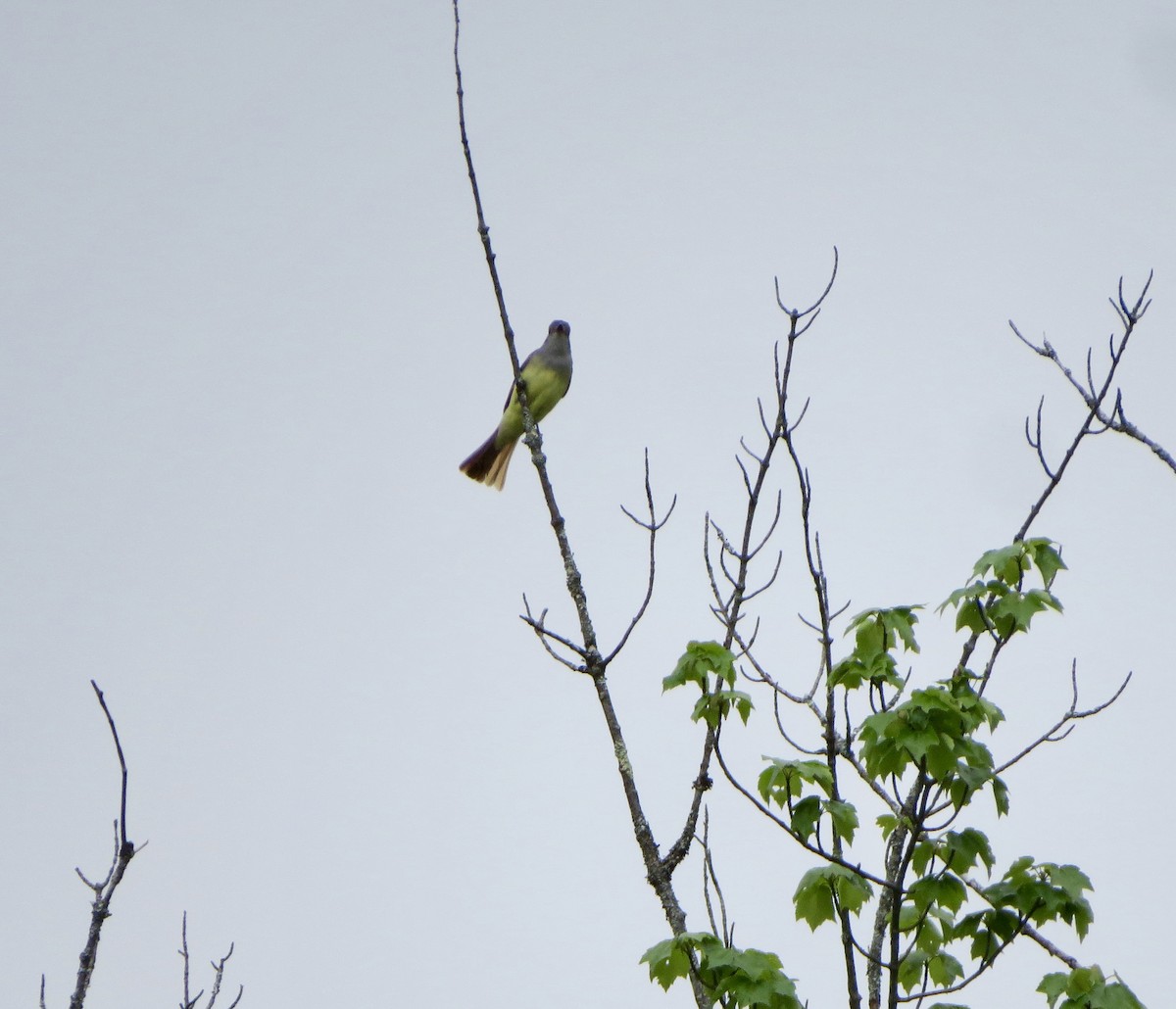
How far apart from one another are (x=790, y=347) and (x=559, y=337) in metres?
6.06

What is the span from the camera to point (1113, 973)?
11.6 feet

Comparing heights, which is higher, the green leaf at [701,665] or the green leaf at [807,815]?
the green leaf at [701,665]

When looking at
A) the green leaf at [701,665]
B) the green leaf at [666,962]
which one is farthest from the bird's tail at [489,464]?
the green leaf at [666,962]

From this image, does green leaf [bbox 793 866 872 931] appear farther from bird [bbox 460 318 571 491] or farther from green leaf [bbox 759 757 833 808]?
bird [bbox 460 318 571 491]

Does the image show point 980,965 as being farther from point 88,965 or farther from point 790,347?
point 88,965

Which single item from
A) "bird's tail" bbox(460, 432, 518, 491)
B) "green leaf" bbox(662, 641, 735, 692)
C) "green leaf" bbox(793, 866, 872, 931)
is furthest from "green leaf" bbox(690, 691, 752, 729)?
"bird's tail" bbox(460, 432, 518, 491)

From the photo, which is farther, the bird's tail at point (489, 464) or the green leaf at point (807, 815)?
the bird's tail at point (489, 464)

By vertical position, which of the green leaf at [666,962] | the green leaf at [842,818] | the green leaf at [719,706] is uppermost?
the green leaf at [719,706]

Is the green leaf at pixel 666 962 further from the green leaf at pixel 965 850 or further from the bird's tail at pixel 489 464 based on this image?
the bird's tail at pixel 489 464

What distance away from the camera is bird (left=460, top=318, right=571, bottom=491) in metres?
9.58

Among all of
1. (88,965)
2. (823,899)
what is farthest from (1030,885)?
(88,965)

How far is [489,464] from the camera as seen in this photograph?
10008mm

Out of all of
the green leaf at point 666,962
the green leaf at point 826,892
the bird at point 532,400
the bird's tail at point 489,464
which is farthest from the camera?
the bird's tail at point 489,464

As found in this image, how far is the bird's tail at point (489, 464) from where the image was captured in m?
9.97
